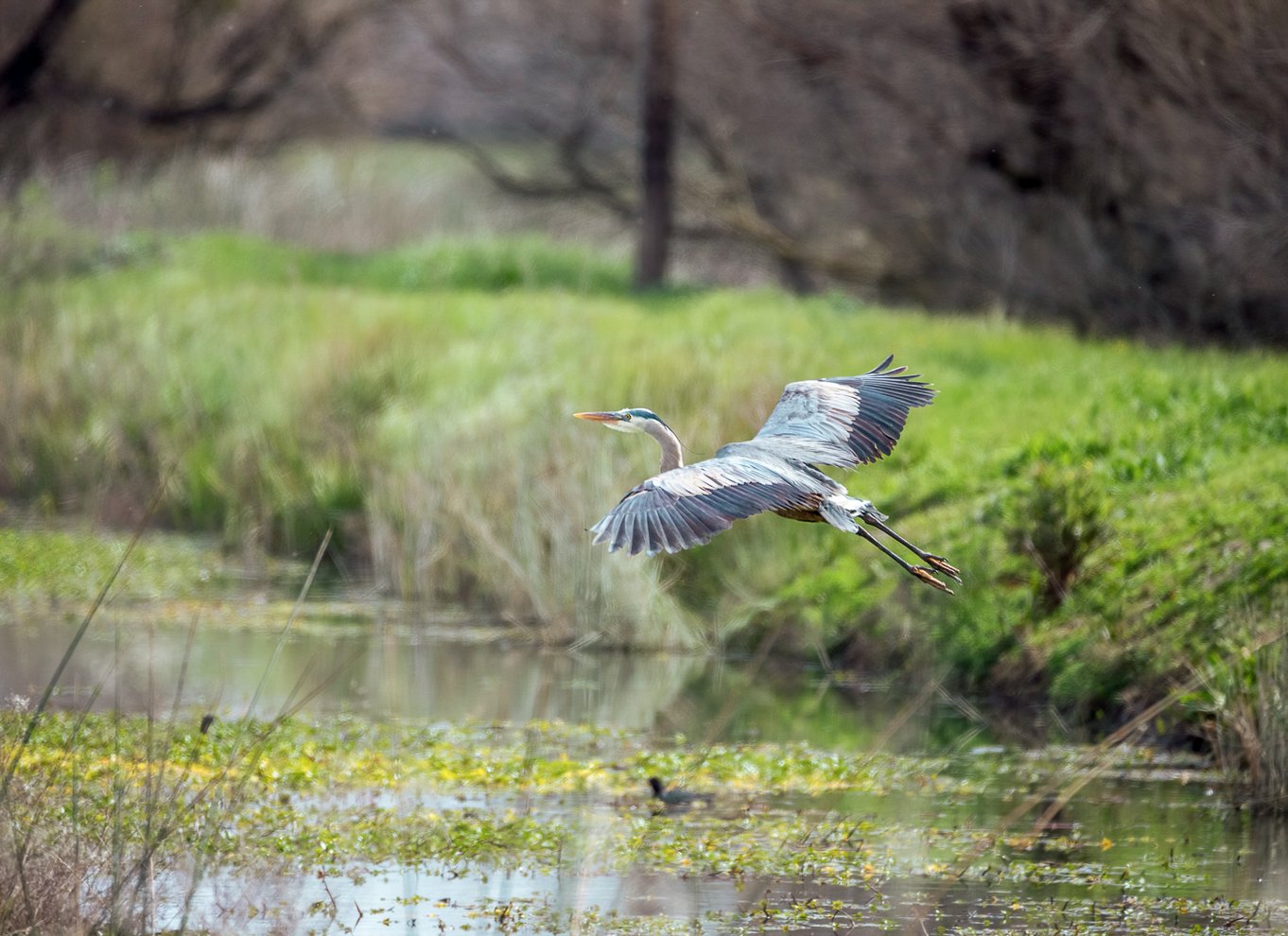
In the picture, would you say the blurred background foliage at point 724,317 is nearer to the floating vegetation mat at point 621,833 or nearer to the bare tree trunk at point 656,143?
the bare tree trunk at point 656,143

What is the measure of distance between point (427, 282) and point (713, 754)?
46.4 feet

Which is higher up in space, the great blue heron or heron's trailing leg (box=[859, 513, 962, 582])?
the great blue heron

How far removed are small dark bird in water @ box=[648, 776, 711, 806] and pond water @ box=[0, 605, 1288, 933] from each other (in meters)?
0.12

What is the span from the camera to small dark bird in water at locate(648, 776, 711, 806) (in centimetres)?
827

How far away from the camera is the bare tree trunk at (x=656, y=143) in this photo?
955 inches

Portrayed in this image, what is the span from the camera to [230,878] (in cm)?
691

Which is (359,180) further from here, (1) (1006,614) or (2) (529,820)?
(2) (529,820)

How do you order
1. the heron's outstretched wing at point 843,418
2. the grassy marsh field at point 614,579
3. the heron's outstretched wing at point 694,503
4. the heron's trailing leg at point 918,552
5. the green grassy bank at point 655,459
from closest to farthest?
the heron's outstretched wing at point 694,503, the heron's trailing leg at point 918,552, the heron's outstretched wing at point 843,418, the grassy marsh field at point 614,579, the green grassy bank at point 655,459

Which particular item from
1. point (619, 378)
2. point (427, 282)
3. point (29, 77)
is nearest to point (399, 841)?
point (619, 378)

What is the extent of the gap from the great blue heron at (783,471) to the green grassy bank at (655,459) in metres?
2.01

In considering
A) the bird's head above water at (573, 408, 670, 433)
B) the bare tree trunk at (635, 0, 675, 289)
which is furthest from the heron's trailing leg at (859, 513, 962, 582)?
the bare tree trunk at (635, 0, 675, 289)

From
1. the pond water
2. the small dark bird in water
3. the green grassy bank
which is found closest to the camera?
the pond water

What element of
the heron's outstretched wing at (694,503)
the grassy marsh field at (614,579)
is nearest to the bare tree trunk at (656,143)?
the grassy marsh field at (614,579)

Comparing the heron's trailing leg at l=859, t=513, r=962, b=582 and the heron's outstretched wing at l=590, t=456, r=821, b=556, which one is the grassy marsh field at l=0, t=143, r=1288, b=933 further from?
the heron's outstretched wing at l=590, t=456, r=821, b=556
